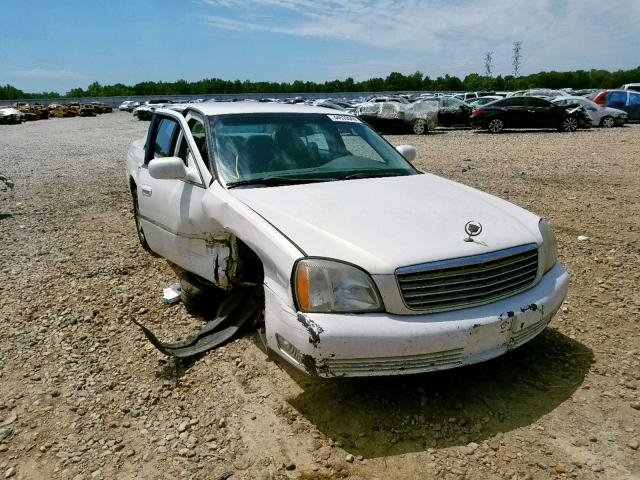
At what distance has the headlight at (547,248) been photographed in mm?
2873

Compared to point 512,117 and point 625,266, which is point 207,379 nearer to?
point 625,266

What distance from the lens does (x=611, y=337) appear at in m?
3.38

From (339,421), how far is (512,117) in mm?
20225

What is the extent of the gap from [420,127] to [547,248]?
18.6 m

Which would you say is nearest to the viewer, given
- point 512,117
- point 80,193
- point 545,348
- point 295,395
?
point 295,395

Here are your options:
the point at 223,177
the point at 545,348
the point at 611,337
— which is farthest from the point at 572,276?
the point at 223,177

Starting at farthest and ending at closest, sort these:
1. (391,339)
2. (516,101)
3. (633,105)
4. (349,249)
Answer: (633,105), (516,101), (349,249), (391,339)

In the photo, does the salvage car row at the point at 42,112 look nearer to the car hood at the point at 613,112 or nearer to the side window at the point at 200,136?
the car hood at the point at 613,112

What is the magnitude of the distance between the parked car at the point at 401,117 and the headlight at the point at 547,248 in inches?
712

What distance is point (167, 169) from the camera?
3486 mm

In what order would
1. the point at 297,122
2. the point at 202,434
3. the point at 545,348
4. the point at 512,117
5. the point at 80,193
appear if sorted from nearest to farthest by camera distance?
the point at 202,434 → the point at 545,348 → the point at 297,122 → the point at 80,193 → the point at 512,117

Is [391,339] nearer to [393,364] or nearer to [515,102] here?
[393,364]

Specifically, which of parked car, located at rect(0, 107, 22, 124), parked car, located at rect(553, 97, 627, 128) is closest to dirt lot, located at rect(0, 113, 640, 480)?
parked car, located at rect(553, 97, 627, 128)

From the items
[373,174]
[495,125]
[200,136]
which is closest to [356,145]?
[373,174]
